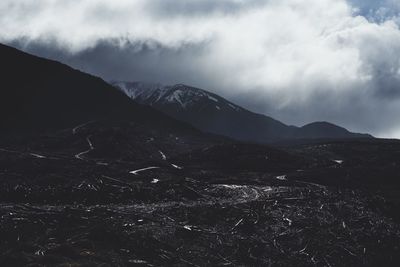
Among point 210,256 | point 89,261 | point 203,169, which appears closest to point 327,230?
point 210,256

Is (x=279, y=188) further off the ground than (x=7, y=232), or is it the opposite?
(x=279, y=188)

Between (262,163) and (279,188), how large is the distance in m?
37.7

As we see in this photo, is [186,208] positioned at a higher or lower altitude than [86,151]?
lower

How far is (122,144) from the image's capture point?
177 meters

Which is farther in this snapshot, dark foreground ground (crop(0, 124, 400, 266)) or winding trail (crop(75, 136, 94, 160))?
winding trail (crop(75, 136, 94, 160))

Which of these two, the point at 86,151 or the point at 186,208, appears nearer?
the point at 186,208

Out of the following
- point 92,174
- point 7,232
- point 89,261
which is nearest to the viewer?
point 89,261

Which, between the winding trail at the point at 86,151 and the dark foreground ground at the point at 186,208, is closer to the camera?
the dark foreground ground at the point at 186,208

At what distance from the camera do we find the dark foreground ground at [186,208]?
Result: 82.3 m

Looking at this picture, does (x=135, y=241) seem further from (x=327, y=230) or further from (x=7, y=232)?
(x=327, y=230)

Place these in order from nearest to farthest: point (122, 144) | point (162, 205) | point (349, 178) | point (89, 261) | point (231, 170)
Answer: point (89, 261), point (162, 205), point (349, 178), point (231, 170), point (122, 144)

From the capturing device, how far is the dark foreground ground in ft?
270

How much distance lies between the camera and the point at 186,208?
10769 centimetres

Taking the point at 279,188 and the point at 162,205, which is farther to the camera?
the point at 279,188
